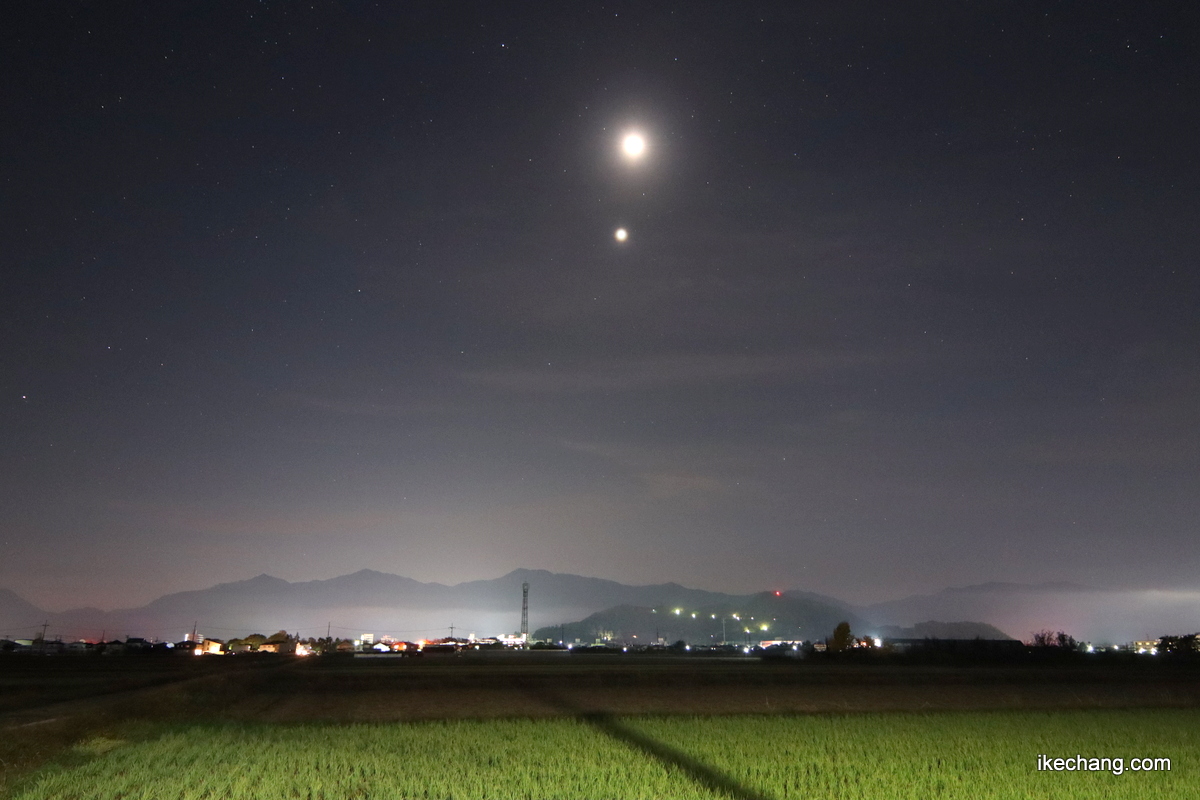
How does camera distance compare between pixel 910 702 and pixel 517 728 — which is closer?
pixel 517 728

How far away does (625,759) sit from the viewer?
25.9 m

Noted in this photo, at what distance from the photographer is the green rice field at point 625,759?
21359 mm

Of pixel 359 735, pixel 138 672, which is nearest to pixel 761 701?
pixel 359 735

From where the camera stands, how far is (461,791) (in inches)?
830

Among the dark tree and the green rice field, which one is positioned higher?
the dark tree

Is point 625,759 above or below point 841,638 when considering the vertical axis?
below

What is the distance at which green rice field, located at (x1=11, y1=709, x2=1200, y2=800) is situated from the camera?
21.4m

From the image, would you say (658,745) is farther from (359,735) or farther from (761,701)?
(761,701)

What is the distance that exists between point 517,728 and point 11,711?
65.4ft

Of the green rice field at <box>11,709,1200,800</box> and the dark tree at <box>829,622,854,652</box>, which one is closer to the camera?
the green rice field at <box>11,709,1200,800</box>

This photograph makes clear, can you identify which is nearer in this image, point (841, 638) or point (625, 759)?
point (625, 759)

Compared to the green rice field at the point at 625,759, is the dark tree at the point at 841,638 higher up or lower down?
higher up

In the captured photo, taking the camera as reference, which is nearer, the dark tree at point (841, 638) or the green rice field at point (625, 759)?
Result: the green rice field at point (625, 759)

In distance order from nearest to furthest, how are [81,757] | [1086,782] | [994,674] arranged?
[1086,782]
[81,757]
[994,674]
